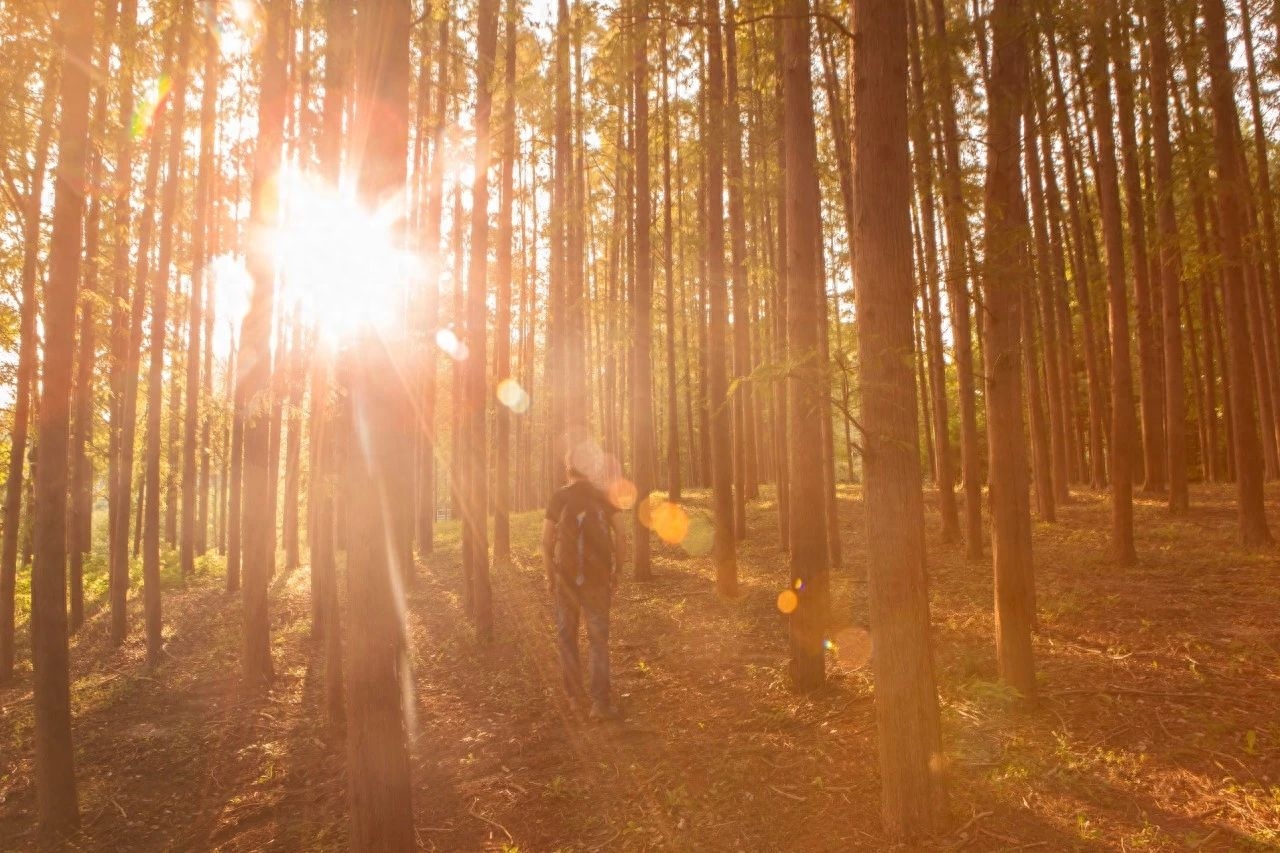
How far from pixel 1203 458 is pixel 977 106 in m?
18.6

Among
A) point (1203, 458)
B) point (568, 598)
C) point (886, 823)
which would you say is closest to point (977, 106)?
point (568, 598)

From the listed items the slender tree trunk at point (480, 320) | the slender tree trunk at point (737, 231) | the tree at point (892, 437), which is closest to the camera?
the tree at point (892, 437)

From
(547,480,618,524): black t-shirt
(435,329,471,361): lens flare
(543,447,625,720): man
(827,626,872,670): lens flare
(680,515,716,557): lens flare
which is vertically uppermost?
(435,329,471,361): lens flare

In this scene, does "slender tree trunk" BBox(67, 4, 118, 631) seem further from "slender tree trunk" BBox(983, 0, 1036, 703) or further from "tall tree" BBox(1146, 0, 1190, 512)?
"tall tree" BBox(1146, 0, 1190, 512)

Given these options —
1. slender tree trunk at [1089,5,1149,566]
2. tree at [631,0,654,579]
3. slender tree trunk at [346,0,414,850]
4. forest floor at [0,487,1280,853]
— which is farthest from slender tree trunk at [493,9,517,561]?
slender tree trunk at [1089,5,1149,566]

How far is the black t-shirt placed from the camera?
654 centimetres

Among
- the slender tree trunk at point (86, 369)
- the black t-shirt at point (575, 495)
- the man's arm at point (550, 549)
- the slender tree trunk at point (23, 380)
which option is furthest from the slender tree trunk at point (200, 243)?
the man's arm at point (550, 549)

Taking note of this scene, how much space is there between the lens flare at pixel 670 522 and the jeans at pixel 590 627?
978 centimetres

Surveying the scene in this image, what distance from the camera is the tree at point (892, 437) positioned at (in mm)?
3766

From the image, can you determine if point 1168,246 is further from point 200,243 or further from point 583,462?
point 200,243

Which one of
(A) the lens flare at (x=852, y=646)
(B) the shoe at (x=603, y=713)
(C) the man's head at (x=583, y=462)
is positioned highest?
(C) the man's head at (x=583, y=462)

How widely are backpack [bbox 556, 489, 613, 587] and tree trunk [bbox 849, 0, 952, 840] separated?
10.0 feet

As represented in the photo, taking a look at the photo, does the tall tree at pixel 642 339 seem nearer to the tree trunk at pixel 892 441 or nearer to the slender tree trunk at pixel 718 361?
the slender tree trunk at pixel 718 361

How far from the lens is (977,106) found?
831cm
